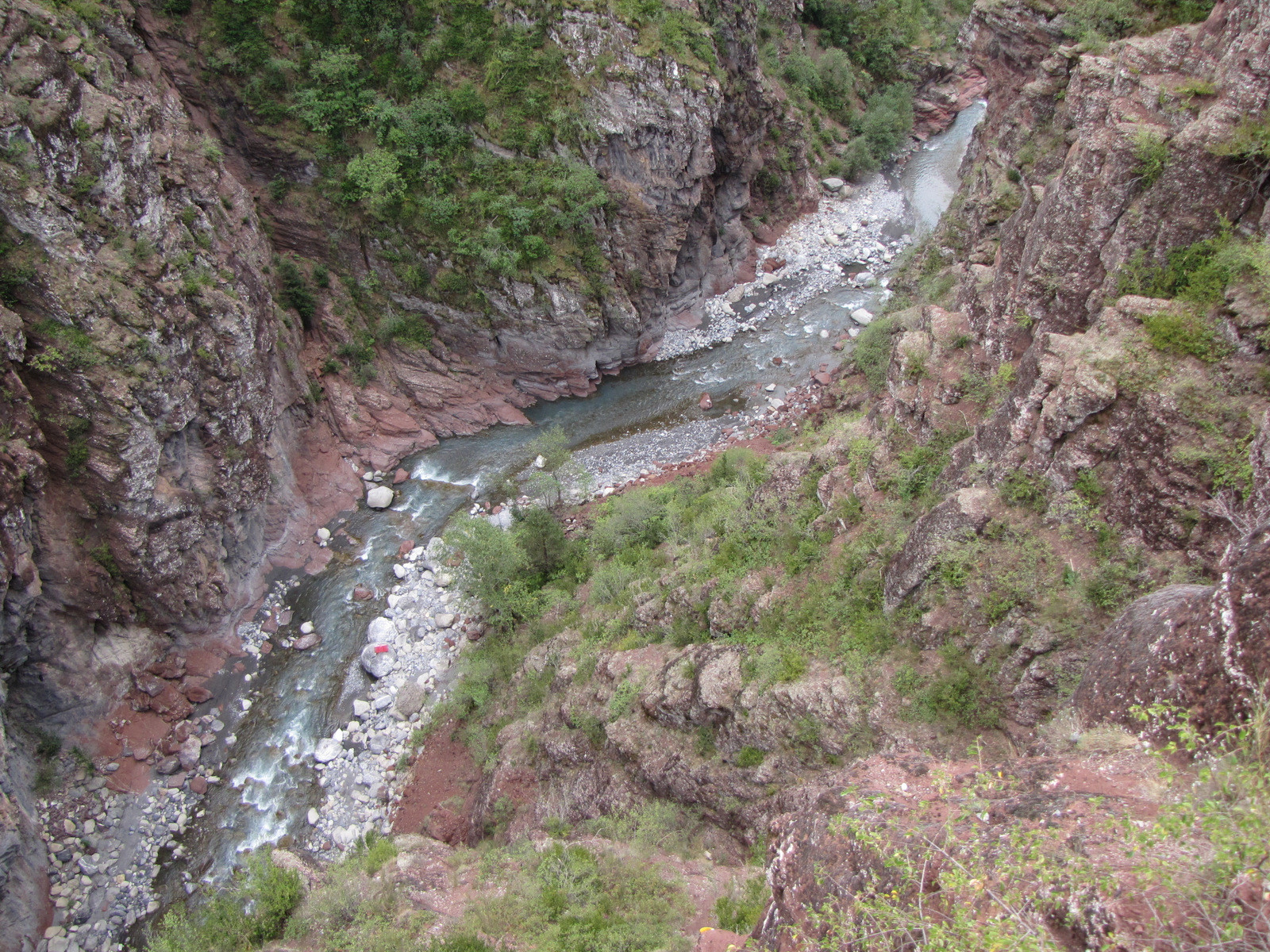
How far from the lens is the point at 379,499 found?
85.5 feet

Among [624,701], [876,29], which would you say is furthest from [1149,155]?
[876,29]

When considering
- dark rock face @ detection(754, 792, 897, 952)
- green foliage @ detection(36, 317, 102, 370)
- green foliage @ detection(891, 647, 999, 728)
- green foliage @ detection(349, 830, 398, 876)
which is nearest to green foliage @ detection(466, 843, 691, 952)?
dark rock face @ detection(754, 792, 897, 952)

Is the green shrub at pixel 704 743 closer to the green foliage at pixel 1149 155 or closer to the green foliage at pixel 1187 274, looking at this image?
the green foliage at pixel 1187 274

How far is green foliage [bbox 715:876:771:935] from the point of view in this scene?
977 centimetres

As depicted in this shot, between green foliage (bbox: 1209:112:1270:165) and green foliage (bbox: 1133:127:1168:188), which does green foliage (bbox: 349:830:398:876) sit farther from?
green foliage (bbox: 1209:112:1270:165)

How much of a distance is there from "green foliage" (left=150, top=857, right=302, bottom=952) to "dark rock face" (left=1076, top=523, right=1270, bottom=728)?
13715 millimetres

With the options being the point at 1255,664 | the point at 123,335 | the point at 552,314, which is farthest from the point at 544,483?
Result: the point at 1255,664

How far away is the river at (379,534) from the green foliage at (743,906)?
13.2m

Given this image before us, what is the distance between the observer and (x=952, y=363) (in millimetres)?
15438

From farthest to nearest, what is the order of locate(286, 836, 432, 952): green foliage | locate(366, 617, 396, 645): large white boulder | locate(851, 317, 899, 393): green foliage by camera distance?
locate(851, 317, 899, 393): green foliage < locate(366, 617, 396, 645): large white boulder < locate(286, 836, 432, 952): green foliage

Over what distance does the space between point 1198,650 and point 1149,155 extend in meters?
8.92

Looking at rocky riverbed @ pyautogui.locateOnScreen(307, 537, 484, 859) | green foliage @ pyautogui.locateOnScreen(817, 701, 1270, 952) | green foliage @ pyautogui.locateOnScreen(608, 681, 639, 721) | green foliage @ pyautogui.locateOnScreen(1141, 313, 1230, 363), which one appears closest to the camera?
green foliage @ pyautogui.locateOnScreen(817, 701, 1270, 952)

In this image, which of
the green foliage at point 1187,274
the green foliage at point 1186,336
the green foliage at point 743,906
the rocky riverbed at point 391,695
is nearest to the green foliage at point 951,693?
the green foliage at point 743,906

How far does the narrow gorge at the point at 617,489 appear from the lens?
845cm
